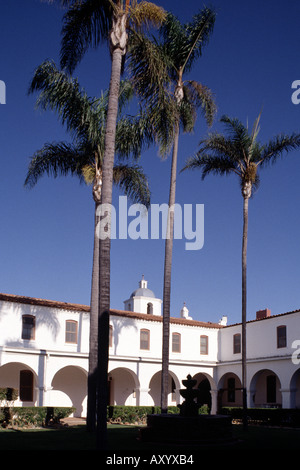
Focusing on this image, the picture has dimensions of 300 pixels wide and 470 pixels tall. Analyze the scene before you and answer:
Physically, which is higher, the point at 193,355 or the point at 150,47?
the point at 150,47

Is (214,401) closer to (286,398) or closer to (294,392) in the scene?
(286,398)

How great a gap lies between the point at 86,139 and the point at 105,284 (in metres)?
11.0

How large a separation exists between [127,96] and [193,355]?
61.5 ft

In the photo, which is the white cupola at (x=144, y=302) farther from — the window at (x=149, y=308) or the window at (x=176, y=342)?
the window at (x=176, y=342)

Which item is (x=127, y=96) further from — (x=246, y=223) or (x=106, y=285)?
(x=106, y=285)

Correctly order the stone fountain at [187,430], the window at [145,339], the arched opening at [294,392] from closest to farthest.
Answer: the stone fountain at [187,430], the arched opening at [294,392], the window at [145,339]

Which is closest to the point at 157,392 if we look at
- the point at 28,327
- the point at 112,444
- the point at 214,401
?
the point at 214,401

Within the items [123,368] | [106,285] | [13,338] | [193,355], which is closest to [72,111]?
[106,285]

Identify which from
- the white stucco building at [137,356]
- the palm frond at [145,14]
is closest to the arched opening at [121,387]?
the white stucco building at [137,356]

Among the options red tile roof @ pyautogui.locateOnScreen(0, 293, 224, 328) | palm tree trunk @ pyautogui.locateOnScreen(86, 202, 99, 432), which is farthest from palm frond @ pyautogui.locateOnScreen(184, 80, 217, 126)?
red tile roof @ pyautogui.locateOnScreen(0, 293, 224, 328)

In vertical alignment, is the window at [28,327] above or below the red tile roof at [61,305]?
below

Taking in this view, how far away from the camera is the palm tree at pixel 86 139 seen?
21.1 metres

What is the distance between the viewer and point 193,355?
36.1 m

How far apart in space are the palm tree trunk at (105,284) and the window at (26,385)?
1902cm
